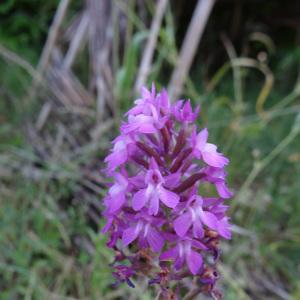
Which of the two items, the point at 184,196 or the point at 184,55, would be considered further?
the point at 184,55

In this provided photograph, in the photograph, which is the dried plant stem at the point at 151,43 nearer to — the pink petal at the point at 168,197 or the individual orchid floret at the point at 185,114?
the individual orchid floret at the point at 185,114

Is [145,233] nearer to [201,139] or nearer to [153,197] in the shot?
[153,197]

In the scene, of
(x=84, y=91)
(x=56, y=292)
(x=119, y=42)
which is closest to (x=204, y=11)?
(x=119, y=42)

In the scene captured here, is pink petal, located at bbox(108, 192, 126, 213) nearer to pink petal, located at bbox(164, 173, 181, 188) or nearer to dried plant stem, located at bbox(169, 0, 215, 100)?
pink petal, located at bbox(164, 173, 181, 188)

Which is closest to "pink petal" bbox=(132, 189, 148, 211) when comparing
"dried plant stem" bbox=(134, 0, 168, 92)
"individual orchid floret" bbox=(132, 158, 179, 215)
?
"individual orchid floret" bbox=(132, 158, 179, 215)

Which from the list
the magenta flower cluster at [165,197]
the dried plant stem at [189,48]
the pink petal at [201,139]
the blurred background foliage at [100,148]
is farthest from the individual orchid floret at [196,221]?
the dried plant stem at [189,48]

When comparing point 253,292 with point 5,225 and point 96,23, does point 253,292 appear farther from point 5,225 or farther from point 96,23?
point 96,23

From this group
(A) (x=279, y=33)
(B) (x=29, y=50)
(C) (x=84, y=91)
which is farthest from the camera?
(A) (x=279, y=33)
